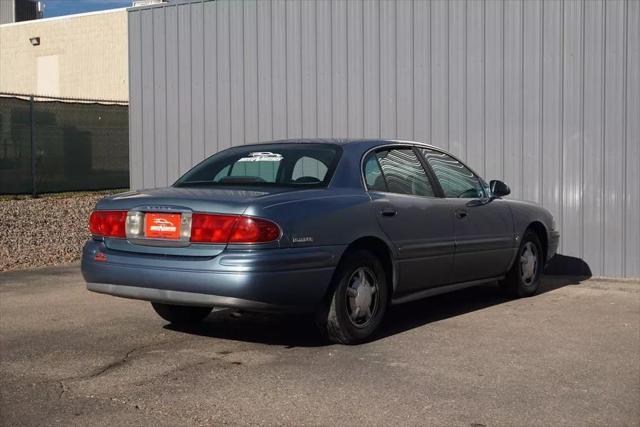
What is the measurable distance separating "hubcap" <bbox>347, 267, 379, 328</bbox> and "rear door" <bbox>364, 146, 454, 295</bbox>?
29 centimetres

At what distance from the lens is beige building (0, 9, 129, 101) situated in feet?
92.5

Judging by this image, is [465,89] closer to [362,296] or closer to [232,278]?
[362,296]

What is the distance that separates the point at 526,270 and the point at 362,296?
2.60 m

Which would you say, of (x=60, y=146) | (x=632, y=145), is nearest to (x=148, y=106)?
(x=60, y=146)

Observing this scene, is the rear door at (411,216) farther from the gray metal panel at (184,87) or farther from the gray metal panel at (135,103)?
the gray metal panel at (135,103)

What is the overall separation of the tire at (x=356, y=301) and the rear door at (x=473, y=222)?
3.23ft

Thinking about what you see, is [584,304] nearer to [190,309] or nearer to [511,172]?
[511,172]

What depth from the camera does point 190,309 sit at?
22.9 ft

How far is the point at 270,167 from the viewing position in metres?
6.55

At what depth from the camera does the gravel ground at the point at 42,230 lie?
35.8 ft

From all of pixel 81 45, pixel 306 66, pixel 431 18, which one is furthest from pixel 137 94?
pixel 81 45

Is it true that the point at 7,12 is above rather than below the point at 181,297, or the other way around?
above

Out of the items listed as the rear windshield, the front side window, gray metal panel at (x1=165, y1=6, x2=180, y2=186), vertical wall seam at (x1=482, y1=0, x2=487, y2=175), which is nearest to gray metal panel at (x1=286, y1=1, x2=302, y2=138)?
gray metal panel at (x1=165, y1=6, x2=180, y2=186)

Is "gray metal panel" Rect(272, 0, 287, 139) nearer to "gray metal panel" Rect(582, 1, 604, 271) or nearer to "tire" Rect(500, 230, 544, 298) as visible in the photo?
"gray metal panel" Rect(582, 1, 604, 271)
